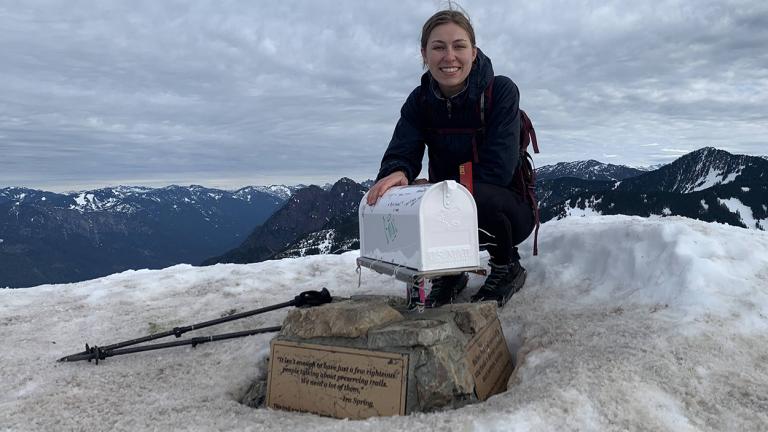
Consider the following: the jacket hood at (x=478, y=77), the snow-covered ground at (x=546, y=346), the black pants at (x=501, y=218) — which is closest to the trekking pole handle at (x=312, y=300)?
the snow-covered ground at (x=546, y=346)

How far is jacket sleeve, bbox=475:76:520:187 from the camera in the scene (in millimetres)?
5969

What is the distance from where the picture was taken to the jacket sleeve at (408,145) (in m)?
6.54

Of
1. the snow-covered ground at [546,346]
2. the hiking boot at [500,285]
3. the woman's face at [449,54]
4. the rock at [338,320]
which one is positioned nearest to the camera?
the snow-covered ground at [546,346]

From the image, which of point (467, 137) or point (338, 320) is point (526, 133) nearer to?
point (467, 137)

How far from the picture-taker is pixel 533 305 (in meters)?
6.58

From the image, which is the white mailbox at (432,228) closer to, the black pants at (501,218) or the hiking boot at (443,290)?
the black pants at (501,218)

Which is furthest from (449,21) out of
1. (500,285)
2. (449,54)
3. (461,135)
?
(500,285)

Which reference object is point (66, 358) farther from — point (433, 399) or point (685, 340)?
point (685, 340)

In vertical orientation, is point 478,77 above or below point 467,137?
above

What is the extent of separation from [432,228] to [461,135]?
5.81 feet

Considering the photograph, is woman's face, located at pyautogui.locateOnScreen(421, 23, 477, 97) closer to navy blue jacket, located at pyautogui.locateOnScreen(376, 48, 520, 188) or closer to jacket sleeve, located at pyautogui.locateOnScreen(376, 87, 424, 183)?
navy blue jacket, located at pyautogui.locateOnScreen(376, 48, 520, 188)

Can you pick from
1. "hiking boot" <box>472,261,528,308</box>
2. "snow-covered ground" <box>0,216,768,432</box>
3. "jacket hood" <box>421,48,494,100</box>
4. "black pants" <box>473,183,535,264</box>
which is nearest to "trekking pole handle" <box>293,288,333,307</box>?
"snow-covered ground" <box>0,216,768,432</box>

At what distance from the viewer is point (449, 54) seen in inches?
225

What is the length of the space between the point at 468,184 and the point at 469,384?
247 cm
